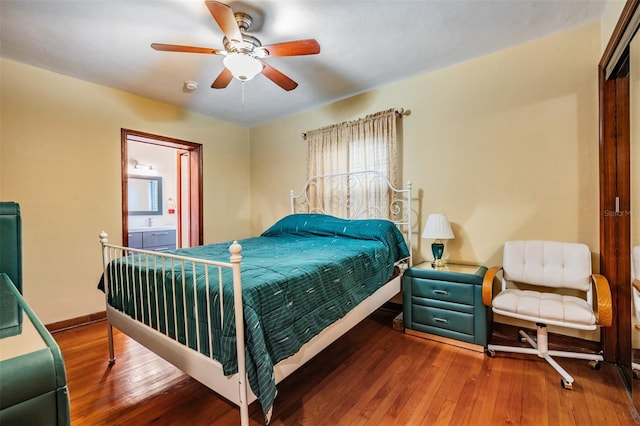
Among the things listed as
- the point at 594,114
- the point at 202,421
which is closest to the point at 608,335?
the point at 594,114

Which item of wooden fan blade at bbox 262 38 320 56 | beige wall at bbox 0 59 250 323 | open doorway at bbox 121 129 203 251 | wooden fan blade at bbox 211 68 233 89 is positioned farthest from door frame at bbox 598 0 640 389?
beige wall at bbox 0 59 250 323

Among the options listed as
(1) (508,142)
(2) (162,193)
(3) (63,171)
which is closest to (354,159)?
(1) (508,142)

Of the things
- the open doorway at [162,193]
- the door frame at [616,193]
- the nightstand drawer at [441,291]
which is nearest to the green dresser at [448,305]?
the nightstand drawer at [441,291]

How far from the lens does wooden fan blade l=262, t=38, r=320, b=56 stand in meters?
1.84

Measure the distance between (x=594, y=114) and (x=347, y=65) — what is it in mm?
2017

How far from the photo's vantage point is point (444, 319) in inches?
93.0

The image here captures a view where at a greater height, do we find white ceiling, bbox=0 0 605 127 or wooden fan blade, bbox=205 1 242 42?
white ceiling, bbox=0 0 605 127

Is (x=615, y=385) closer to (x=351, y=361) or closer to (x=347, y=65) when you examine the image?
(x=351, y=361)

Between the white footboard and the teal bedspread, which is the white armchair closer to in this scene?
the teal bedspread

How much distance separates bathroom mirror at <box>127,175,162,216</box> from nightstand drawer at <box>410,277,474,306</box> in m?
4.72

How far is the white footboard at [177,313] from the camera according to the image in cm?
123

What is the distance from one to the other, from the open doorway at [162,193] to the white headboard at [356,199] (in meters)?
1.43

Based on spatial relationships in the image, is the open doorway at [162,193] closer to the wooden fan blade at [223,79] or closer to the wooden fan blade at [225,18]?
the wooden fan blade at [223,79]

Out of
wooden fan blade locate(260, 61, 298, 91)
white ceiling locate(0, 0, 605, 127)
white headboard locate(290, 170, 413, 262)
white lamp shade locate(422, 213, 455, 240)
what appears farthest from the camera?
white headboard locate(290, 170, 413, 262)
